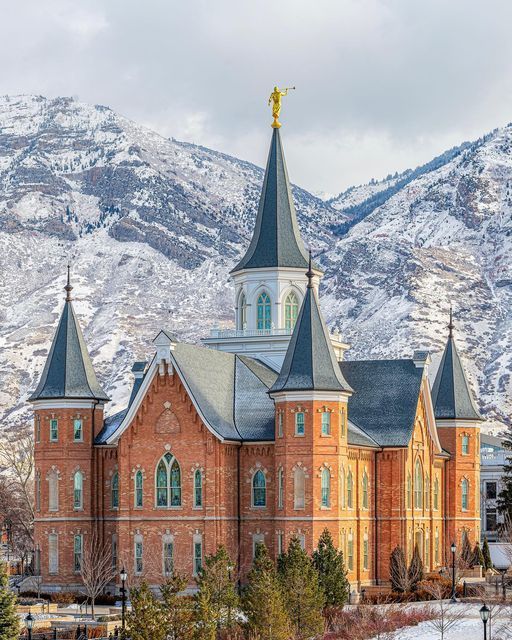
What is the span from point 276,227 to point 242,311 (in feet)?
18.0

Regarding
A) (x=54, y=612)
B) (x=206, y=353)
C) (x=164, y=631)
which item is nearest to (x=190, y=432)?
(x=206, y=353)

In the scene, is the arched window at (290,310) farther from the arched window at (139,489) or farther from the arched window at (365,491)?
the arched window at (139,489)

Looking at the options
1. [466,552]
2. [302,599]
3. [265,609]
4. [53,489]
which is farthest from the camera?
[466,552]

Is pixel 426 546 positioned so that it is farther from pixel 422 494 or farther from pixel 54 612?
pixel 54 612

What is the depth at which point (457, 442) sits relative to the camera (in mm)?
102562

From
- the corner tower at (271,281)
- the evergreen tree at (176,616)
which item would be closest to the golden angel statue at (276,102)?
the corner tower at (271,281)

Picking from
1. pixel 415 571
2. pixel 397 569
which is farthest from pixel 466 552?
pixel 397 569

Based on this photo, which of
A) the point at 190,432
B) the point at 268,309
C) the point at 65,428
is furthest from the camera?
the point at 268,309

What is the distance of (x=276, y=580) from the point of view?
66125 mm

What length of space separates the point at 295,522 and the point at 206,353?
11505mm

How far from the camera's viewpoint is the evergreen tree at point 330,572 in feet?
244

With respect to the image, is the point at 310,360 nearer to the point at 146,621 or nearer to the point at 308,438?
the point at 308,438

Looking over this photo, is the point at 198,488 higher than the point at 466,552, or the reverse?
the point at 198,488

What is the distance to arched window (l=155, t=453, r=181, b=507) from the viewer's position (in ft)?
286
